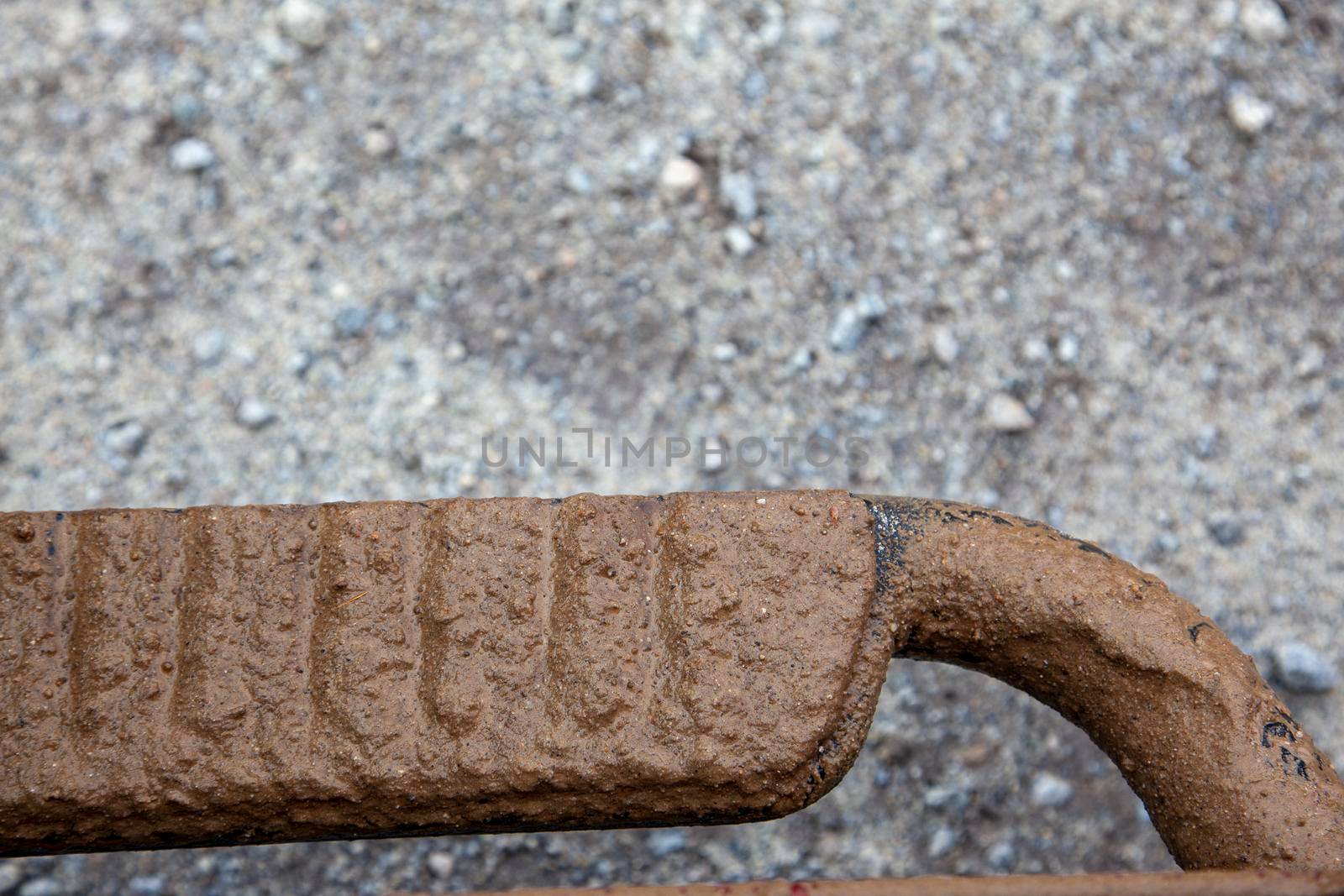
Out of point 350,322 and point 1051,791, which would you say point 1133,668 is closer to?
point 1051,791

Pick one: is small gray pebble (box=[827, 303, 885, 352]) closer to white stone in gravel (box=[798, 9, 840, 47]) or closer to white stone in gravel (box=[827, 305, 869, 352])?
white stone in gravel (box=[827, 305, 869, 352])

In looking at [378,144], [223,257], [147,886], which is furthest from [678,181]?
[147,886]

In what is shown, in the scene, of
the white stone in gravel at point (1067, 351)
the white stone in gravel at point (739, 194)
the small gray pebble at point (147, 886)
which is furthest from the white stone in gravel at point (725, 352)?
the small gray pebble at point (147, 886)

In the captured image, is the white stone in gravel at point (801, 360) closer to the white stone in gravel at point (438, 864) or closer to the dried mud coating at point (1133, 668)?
the dried mud coating at point (1133, 668)

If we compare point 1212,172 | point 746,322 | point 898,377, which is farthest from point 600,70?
point 1212,172

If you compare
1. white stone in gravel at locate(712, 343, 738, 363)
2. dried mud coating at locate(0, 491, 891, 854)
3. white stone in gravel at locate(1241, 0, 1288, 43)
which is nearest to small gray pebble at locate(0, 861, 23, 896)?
dried mud coating at locate(0, 491, 891, 854)
